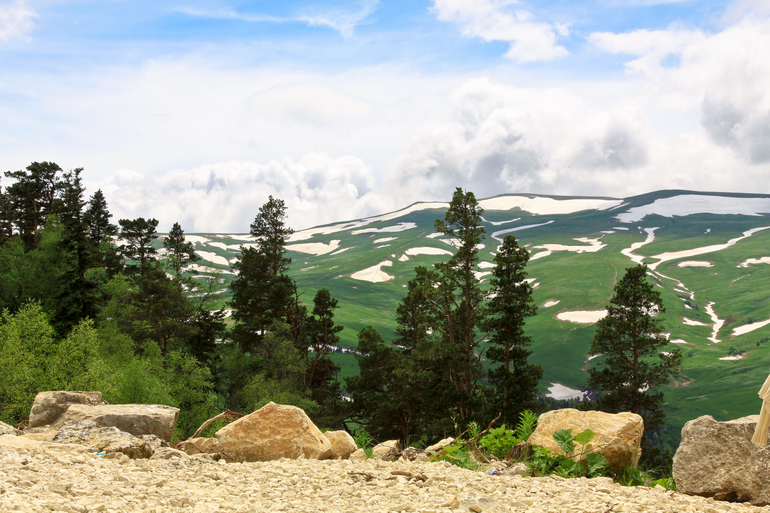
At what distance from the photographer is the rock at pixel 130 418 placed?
34.9ft

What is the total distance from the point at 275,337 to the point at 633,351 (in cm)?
3999

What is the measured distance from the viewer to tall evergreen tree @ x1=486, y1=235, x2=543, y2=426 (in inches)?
1783

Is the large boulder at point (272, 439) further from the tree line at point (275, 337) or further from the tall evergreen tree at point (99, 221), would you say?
the tall evergreen tree at point (99, 221)

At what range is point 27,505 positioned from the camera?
5207 mm

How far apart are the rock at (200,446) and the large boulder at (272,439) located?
0.14 metres

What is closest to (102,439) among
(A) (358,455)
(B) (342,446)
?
(B) (342,446)

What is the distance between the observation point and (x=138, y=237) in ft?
239

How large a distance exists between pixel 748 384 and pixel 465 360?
20139cm

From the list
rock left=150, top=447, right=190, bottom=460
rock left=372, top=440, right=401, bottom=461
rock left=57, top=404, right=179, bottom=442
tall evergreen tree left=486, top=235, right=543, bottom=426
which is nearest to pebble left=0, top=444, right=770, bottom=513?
rock left=150, top=447, right=190, bottom=460

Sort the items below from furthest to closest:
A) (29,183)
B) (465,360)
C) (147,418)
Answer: (29,183)
(465,360)
(147,418)

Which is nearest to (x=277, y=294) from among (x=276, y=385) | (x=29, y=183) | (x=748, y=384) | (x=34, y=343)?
(x=276, y=385)

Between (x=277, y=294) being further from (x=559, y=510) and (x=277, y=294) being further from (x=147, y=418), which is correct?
(x=559, y=510)

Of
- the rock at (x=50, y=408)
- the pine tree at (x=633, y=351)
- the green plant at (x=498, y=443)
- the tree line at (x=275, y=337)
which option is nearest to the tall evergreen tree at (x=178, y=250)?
the tree line at (x=275, y=337)

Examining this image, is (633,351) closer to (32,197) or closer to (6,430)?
(6,430)
